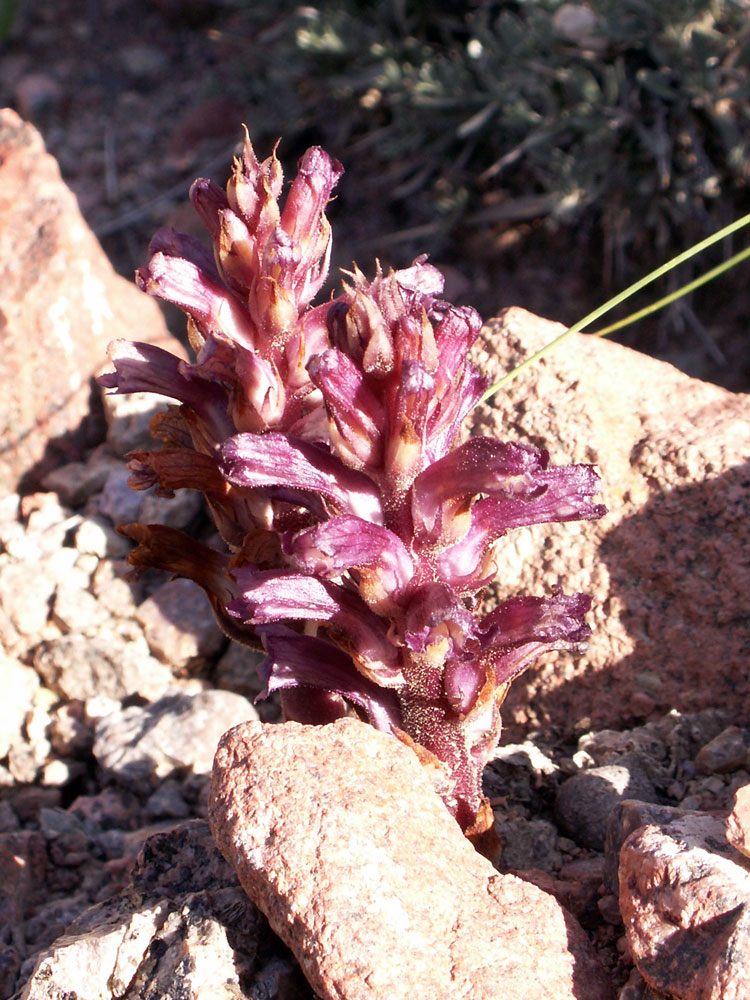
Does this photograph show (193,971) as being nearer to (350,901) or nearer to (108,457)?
(350,901)

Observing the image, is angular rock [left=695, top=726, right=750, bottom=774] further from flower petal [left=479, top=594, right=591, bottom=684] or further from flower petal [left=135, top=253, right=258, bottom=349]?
flower petal [left=135, top=253, right=258, bottom=349]

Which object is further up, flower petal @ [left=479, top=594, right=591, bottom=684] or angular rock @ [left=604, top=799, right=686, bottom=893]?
flower petal @ [left=479, top=594, right=591, bottom=684]

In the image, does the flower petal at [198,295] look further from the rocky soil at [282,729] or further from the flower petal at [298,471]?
the rocky soil at [282,729]

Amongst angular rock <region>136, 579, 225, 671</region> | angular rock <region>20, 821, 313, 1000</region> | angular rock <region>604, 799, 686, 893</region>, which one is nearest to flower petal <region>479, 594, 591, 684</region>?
angular rock <region>604, 799, 686, 893</region>

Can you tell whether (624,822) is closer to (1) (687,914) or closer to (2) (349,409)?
(1) (687,914)

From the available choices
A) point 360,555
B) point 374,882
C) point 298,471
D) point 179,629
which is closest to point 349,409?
point 298,471

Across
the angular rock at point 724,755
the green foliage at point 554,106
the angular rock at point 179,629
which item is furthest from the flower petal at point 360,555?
the green foliage at point 554,106
